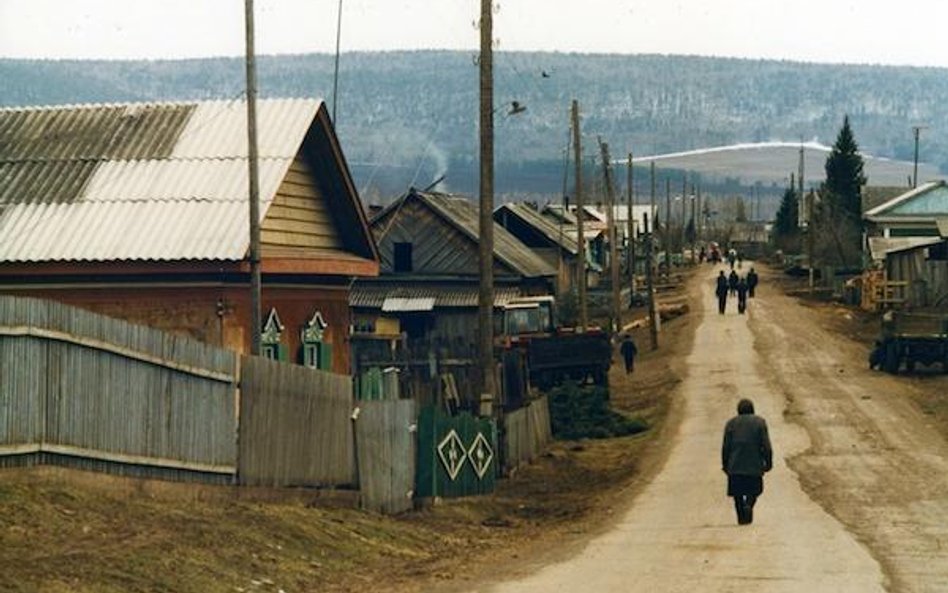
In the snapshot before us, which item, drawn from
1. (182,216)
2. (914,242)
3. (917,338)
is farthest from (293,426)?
(914,242)

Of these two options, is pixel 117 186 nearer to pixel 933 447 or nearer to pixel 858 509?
pixel 858 509

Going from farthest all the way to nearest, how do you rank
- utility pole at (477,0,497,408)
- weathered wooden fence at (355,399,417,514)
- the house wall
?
utility pole at (477,0,497,408), the house wall, weathered wooden fence at (355,399,417,514)

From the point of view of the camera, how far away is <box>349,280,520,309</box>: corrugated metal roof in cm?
6644

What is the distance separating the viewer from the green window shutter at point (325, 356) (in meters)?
36.4

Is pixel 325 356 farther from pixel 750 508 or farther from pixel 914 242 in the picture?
pixel 914 242

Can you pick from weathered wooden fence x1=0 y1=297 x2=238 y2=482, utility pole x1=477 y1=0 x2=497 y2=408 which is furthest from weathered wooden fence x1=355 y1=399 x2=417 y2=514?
utility pole x1=477 y1=0 x2=497 y2=408

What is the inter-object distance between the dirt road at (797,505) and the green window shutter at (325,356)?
668 cm

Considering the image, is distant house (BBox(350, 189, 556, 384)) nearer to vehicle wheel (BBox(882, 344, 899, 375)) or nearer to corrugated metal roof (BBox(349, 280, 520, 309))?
corrugated metal roof (BBox(349, 280, 520, 309))

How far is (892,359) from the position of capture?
181 feet

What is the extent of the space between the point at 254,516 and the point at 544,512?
8.84m

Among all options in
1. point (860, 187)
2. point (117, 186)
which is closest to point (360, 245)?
point (117, 186)

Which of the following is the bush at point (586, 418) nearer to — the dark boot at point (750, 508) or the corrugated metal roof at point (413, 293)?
the dark boot at point (750, 508)

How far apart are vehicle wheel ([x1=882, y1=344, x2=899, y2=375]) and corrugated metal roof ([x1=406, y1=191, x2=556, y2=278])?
639 inches

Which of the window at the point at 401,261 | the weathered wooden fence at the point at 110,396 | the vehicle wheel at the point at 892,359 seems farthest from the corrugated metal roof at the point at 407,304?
the weathered wooden fence at the point at 110,396
